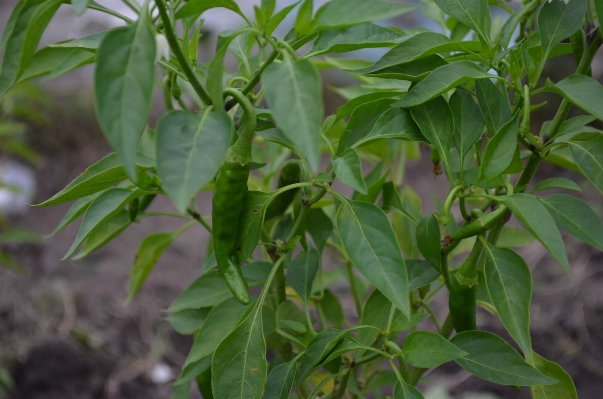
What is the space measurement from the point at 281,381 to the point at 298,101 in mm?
360

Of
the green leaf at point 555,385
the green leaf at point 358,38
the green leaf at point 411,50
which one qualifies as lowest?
the green leaf at point 555,385

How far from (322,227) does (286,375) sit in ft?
0.88

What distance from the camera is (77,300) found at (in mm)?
2207

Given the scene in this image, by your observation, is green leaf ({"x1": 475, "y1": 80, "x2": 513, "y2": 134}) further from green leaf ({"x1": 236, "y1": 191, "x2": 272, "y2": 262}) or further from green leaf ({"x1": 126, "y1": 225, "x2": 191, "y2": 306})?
green leaf ({"x1": 126, "y1": 225, "x2": 191, "y2": 306})

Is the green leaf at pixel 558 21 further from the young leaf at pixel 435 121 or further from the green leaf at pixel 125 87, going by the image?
the green leaf at pixel 125 87

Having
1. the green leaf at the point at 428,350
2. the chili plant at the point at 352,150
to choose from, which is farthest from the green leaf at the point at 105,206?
the green leaf at the point at 428,350

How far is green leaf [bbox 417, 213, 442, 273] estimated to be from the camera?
0.62 m

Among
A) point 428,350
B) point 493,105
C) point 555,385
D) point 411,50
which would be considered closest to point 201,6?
point 411,50

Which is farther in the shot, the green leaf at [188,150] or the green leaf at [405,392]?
the green leaf at [405,392]

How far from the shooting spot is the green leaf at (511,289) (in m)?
0.55

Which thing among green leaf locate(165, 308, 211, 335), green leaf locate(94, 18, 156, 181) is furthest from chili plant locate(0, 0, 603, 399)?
green leaf locate(165, 308, 211, 335)

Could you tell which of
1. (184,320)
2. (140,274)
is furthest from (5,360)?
(184,320)

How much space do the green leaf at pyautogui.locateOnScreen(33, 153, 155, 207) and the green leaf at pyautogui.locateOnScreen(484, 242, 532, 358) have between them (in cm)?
38

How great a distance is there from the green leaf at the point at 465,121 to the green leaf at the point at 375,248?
0.14 meters
